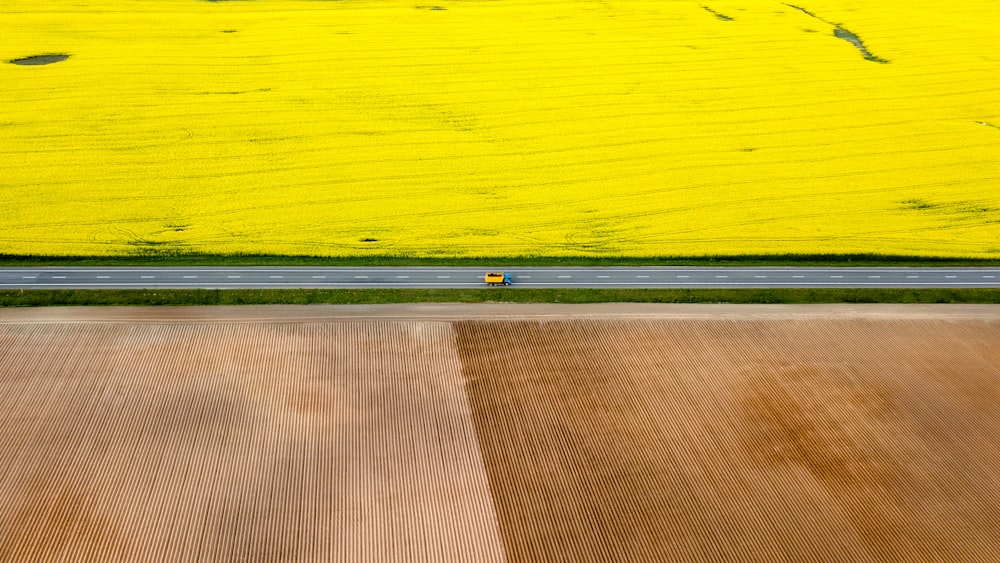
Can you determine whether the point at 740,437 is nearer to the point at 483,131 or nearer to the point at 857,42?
the point at 483,131

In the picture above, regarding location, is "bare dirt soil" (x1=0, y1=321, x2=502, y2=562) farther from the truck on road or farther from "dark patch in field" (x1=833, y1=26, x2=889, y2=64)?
"dark patch in field" (x1=833, y1=26, x2=889, y2=64)

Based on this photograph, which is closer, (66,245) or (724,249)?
(66,245)

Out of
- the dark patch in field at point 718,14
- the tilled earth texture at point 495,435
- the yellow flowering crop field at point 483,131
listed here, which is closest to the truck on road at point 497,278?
the tilled earth texture at point 495,435

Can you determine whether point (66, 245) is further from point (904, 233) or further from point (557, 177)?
point (904, 233)

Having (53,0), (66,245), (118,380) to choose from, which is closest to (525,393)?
(118,380)

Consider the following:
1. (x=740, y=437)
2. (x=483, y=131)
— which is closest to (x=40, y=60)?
(x=483, y=131)

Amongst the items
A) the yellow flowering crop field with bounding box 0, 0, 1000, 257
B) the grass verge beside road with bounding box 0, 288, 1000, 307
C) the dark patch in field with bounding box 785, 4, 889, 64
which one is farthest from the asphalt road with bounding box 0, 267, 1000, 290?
the dark patch in field with bounding box 785, 4, 889, 64
